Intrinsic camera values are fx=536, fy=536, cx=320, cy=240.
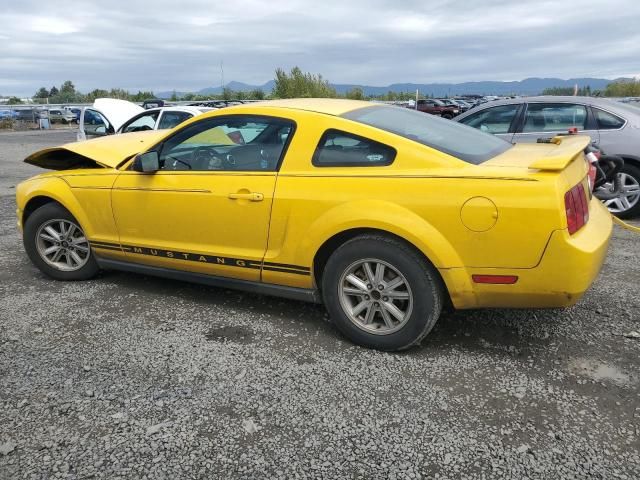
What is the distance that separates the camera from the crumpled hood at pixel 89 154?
435cm

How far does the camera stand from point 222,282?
3.85m

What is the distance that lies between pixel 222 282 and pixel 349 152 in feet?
4.37

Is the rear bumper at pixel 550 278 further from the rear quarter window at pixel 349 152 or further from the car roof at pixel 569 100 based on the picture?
the car roof at pixel 569 100

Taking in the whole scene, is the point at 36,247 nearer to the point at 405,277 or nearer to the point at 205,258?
the point at 205,258

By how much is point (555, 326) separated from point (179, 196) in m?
2.75

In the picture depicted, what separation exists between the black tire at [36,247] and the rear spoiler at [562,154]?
3.52m

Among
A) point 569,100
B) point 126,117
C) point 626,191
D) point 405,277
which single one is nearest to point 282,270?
point 405,277

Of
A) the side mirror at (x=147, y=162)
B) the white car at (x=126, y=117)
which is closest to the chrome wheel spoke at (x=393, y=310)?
the side mirror at (x=147, y=162)

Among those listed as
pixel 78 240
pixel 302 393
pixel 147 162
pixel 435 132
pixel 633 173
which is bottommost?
pixel 302 393

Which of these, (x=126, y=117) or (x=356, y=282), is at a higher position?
(x=126, y=117)

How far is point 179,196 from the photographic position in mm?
3814

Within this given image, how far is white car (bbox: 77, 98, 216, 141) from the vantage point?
32.3ft

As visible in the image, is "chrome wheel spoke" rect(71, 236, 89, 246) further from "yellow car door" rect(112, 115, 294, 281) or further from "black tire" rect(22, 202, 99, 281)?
"yellow car door" rect(112, 115, 294, 281)

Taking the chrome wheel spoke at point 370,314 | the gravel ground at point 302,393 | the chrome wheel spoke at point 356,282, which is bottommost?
the gravel ground at point 302,393
